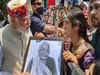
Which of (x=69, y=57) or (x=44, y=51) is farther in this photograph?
(x=44, y=51)

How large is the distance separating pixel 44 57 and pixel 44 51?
Answer: 57 millimetres

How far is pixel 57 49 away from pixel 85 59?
0.30 m

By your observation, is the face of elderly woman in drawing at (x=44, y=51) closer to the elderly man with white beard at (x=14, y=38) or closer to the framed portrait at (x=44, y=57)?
the framed portrait at (x=44, y=57)

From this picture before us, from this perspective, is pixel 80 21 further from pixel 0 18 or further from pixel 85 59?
pixel 0 18

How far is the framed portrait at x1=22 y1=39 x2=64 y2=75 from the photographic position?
7.36 ft

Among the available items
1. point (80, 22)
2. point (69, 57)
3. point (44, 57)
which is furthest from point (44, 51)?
point (80, 22)

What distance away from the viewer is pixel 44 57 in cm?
229

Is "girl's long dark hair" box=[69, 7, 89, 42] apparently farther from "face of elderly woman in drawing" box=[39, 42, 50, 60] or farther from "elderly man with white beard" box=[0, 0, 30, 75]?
"elderly man with white beard" box=[0, 0, 30, 75]

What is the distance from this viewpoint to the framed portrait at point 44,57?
7.36ft

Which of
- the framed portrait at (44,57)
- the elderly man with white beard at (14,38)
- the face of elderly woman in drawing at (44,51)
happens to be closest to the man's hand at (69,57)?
the framed portrait at (44,57)

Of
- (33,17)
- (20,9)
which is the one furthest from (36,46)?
(33,17)

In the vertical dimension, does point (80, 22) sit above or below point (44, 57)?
above

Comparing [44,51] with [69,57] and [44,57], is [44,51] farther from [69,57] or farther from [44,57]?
[69,57]

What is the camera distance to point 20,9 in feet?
7.64
